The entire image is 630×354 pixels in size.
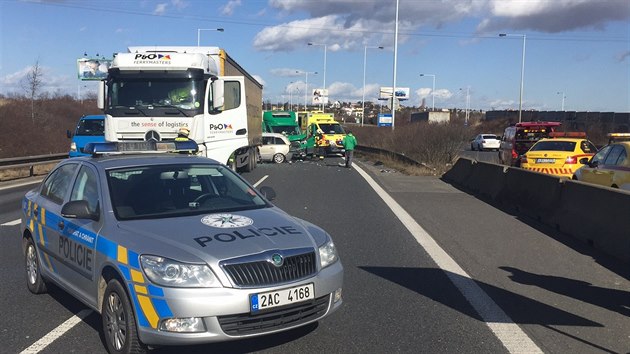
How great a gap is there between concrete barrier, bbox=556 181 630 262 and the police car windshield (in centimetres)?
505

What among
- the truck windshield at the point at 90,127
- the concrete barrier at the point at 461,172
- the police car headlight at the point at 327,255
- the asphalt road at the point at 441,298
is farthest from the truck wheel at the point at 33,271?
the truck windshield at the point at 90,127

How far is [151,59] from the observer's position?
13.3m

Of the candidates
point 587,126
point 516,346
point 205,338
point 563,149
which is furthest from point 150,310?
point 587,126

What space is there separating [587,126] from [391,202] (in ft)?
121

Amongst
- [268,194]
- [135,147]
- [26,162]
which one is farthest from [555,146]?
[26,162]

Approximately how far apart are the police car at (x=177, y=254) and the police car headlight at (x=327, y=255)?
0.01 metres

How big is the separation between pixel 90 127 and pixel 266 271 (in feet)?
60.2

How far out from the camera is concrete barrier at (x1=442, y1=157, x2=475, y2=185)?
17328 millimetres

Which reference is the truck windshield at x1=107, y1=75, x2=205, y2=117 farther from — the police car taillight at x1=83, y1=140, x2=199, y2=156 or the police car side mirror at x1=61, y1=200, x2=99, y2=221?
the police car side mirror at x1=61, y1=200, x2=99, y2=221

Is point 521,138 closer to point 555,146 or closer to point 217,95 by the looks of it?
point 555,146

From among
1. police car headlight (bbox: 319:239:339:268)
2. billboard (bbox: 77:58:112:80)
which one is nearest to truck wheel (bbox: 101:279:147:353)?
police car headlight (bbox: 319:239:339:268)

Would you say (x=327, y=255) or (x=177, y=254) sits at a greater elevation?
(x=177, y=254)

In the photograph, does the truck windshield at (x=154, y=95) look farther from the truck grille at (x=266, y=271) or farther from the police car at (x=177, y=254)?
the truck grille at (x=266, y=271)

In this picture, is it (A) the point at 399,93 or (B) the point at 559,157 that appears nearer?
(B) the point at 559,157
